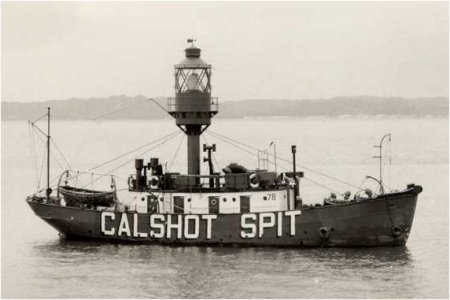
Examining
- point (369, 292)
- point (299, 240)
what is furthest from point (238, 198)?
point (369, 292)

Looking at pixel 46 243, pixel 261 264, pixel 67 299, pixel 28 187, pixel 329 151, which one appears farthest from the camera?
→ pixel 329 151

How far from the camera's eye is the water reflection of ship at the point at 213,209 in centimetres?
3775

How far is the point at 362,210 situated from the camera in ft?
123

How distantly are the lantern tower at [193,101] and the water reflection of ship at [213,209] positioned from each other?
0.15ft

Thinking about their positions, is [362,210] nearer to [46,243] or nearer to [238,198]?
[238,198]

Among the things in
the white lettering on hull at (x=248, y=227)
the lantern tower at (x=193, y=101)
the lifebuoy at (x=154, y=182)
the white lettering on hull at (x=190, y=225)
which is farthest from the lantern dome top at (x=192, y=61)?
the white lettering on hull at (x=248, y=227)

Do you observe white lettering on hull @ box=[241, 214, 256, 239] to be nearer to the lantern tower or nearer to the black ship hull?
the black ship hull

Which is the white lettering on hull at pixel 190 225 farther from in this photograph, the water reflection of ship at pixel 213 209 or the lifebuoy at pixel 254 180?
the lifebuoy at pixel 254 180

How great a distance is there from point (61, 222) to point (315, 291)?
14.4 meters

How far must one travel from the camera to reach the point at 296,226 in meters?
37.9

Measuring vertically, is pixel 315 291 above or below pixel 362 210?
below

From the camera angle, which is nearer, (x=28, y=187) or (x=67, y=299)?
(x=67, y=299)

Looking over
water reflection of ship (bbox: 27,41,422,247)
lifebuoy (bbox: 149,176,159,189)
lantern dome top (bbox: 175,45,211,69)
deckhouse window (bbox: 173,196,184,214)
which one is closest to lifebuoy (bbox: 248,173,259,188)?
water reflection of ship (bbox: 27,41,422,247)

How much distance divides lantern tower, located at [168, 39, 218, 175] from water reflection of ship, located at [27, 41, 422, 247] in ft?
0.15
